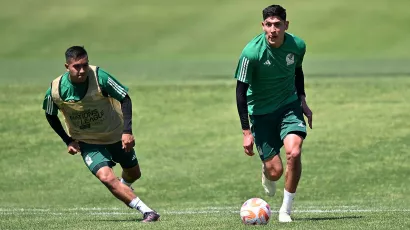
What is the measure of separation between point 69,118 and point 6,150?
35.2ft

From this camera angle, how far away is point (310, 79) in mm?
33156

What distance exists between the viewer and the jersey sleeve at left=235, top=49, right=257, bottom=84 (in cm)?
1242

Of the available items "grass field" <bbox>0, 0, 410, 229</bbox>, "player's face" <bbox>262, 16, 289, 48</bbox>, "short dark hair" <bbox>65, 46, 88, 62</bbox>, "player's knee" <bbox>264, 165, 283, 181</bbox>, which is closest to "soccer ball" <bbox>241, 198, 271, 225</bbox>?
"grass field" <bbox>0, 0, 410, 229</bbox>

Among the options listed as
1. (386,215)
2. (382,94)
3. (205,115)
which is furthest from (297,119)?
(382,94)

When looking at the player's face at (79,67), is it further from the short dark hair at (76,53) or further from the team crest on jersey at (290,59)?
the team crest on jersey at (290,59)

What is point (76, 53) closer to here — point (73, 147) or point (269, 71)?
point (73, 147)

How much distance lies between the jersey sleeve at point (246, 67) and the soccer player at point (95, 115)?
1.44 m

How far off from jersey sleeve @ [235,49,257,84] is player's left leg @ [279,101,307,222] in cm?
74

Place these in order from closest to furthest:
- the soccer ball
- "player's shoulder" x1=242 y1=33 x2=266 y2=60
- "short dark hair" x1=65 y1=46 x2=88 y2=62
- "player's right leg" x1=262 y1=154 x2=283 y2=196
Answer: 1. the soccer ball
2. "player's shoulder" x1=242 y1=33 x2=266 y2=60
3. "short dark hair" x1=65 y1=46 x2=88 y2=62
4. "player's right leg" x1=262 y1=154 x2=283 y2=196

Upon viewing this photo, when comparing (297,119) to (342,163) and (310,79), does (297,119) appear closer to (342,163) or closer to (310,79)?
(342,163)

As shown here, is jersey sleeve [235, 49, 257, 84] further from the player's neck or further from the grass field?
the player's neck

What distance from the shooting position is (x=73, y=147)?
13297 millimetres

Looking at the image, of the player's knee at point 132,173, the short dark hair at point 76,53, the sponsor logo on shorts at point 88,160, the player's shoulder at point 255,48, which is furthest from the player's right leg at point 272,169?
the short dark hair at point 76,53

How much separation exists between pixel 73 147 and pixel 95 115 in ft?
1.59
